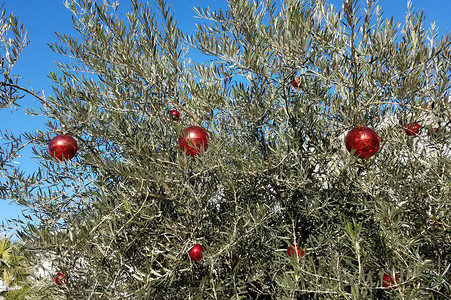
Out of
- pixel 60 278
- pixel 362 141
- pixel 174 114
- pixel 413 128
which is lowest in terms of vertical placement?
pixel 60 278

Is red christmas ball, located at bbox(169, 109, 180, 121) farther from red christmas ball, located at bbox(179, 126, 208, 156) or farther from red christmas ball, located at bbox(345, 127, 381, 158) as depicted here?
red christmas ball, located at bbox(345, 127, 381, 158)

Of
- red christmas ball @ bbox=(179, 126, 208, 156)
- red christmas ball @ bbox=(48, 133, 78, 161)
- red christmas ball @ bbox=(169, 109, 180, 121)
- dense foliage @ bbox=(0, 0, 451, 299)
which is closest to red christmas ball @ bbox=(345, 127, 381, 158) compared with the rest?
dense foliage @ bbox=(0, 0, 451, 299)

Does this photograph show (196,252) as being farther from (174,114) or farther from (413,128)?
(413,128)

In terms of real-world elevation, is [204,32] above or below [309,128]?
above

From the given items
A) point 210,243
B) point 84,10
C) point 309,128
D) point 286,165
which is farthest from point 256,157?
point 84,10

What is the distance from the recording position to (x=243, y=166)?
4.53 feet

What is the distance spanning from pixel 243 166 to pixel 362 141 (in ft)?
1.41

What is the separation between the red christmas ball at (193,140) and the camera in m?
1.35

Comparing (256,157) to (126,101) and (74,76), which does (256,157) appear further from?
(74,76)

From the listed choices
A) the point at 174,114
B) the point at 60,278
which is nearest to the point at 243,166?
the point at 174,114

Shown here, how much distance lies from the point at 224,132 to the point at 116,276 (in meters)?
0.83

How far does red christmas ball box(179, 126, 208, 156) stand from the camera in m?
1.35

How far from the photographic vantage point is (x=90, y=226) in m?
1.43

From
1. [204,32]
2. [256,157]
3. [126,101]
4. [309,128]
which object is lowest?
[256,157]
